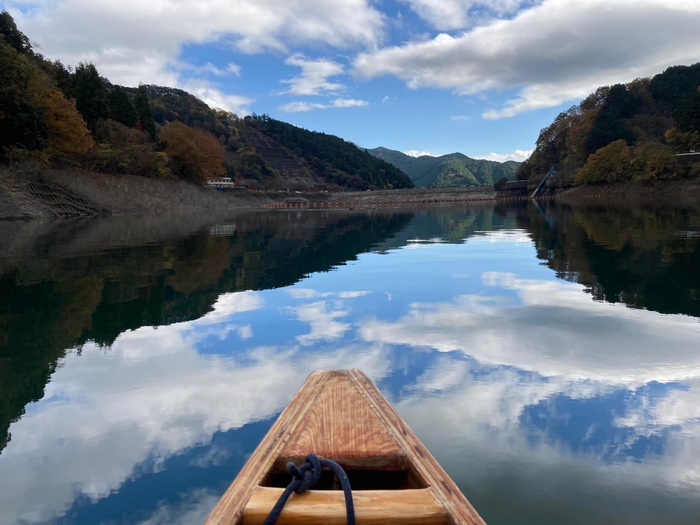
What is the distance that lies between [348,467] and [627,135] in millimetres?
Result: 85633

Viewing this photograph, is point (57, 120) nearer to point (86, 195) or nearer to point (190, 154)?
point (86, 195)

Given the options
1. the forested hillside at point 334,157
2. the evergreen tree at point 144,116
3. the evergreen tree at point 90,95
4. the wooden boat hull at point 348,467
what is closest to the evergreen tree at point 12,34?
the evergreen tree at point 90,95

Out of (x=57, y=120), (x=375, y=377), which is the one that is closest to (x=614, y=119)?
(x=57, y=120)

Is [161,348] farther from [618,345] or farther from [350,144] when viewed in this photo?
[350,144]

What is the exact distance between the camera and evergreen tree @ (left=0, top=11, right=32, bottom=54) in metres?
47.1

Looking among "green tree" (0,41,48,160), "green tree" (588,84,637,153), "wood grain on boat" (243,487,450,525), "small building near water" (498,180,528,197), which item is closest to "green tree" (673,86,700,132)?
"green tree" (588,84,637,153)

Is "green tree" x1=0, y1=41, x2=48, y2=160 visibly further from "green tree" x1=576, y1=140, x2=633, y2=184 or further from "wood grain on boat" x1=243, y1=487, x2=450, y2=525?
"green tree" x1=576, y1=140, x2=633, y2=184

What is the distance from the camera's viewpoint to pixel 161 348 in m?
5.87

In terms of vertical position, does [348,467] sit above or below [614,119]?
below

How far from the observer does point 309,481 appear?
2031mm

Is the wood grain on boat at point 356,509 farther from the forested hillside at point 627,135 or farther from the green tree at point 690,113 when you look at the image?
the green tree at point 690,113

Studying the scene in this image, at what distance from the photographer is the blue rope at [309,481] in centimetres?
191

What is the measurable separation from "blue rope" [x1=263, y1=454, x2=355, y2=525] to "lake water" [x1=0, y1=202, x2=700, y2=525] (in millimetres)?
1100

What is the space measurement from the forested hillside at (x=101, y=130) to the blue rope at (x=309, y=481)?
121 ft
